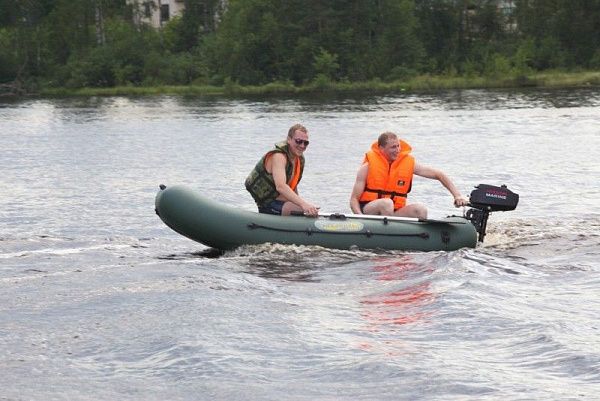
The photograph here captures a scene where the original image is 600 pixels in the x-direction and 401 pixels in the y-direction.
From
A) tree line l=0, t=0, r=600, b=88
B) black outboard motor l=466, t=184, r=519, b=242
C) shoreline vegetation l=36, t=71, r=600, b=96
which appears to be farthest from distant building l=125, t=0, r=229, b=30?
black outboard motor l=466, t=184, r=519, b=242

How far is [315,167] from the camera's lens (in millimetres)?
23797

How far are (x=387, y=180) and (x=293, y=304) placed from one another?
270 cm

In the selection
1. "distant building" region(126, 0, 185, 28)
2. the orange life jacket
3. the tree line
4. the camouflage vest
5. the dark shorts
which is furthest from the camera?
"distant building" region(126, 0, 185, 28)

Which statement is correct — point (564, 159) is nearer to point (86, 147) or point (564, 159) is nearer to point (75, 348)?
point (86, 147)

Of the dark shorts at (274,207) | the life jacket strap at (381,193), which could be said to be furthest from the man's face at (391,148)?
the dark shorts at (274,207)

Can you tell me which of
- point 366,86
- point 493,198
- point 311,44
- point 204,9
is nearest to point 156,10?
point 204,9

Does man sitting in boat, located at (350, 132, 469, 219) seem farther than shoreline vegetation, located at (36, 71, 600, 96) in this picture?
No

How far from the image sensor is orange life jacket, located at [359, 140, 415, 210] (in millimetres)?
12586

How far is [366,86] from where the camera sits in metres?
59.1

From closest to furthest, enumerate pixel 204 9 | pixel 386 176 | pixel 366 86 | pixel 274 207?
1. pixel 274 207
2. pixel 386 176
3. pixel 366 86
4. pixel 204 9

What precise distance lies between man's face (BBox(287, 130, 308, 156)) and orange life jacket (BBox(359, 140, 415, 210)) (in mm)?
836

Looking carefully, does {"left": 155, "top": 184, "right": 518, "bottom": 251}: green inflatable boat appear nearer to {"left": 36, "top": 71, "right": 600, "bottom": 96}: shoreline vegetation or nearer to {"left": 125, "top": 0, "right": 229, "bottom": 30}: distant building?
{"left": 36, "top": 71, "right": 600, "bottom": 96}: shoreline vegetation

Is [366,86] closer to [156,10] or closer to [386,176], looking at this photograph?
[156,10]

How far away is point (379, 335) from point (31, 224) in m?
8.12
